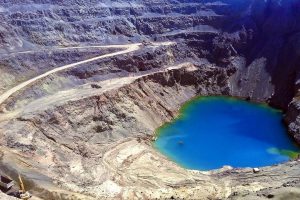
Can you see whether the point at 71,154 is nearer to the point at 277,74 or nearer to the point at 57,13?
the point at 57,13

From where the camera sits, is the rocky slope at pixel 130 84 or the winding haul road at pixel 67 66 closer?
the rocky slope at pixel 130 84

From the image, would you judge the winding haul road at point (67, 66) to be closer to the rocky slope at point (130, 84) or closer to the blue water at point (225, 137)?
the rocky slope at point (130, 84)

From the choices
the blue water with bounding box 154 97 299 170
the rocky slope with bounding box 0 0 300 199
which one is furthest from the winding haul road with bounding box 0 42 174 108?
the blue water with bounding box 154 97 299 170

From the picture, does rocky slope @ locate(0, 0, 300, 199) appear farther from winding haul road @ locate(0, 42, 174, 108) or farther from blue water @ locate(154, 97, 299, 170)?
blue water @ locate(154, 97, 299, 170)

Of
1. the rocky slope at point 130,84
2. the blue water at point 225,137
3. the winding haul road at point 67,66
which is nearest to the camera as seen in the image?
the rocky slope at point 130,84

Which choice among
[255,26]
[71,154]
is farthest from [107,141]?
[255,26]

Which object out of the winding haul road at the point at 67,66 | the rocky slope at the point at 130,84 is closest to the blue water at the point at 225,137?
the rocky slope at the point at 130,84

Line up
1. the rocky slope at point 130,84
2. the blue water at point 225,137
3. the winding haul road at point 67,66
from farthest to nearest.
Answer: the winding haul road at point 67,66
the blue water at point 225,137
the rocky slope at point 130,84
